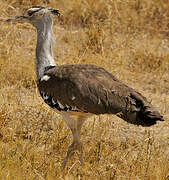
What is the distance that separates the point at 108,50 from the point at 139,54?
0.43 meters

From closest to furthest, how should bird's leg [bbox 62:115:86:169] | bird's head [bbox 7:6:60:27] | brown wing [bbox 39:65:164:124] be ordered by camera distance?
brown wing [bbox 39:65:164:124], bird's leg [bbox 62:115:86:169], bird's head [bbox 7:6:60:27]

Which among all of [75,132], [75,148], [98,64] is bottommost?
[75,148]

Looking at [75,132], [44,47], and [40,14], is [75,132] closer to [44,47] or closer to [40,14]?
[44,47]

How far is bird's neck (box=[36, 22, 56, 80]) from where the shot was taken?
12.7 feet

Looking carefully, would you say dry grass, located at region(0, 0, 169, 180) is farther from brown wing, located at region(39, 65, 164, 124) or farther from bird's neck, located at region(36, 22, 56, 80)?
bird's neck, located at region(36, 22, 56, 80)

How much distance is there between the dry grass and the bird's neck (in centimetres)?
53

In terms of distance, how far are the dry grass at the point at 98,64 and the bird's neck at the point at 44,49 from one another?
0.53m

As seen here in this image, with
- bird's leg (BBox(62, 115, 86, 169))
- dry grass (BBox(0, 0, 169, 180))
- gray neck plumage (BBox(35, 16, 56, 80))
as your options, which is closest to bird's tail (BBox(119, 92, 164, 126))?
dry grass (BBox(0, 0, 169, 180))

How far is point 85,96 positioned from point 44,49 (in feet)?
2.46

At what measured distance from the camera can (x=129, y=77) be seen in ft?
18.7

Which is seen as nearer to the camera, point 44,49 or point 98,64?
point 44,49

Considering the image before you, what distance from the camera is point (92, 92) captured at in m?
3.36

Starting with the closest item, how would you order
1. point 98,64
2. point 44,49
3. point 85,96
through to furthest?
point 85,96, point 44,49, point 98,64

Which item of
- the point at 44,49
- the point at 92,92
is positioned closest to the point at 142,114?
the point at 92,92
